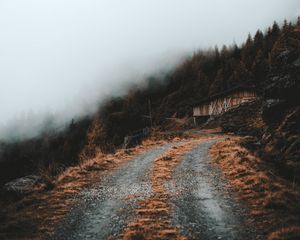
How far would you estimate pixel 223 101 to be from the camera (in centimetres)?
5875

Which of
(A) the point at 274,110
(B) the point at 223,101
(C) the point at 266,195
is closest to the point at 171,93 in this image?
(B) the point at 223,101

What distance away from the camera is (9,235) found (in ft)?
28.5

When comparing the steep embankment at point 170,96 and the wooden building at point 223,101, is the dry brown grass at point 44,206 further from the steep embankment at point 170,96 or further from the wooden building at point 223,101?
the wooden building at point 223,101

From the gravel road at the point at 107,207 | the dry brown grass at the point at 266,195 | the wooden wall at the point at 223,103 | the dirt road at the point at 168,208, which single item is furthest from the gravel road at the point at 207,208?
the wooden wall at the point at 223,103

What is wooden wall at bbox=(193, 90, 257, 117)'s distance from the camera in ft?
182

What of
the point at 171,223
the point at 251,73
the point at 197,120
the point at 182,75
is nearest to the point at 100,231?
the point at 171,223

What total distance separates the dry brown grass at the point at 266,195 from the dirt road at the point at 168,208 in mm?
459

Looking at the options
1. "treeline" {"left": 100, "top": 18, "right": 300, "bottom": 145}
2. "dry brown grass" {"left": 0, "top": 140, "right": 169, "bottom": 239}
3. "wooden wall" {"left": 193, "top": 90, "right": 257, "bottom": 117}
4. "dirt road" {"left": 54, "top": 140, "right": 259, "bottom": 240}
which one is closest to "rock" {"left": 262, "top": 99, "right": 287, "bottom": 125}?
"dirt road" {"left": 54, "top": 140, "right": 259, "bottom": 240}

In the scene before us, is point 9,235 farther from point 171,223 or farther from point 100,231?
point 171,223

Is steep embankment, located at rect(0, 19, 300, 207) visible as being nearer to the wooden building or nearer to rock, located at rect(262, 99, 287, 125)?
rock, located at rect(262, 99, 287, 125)

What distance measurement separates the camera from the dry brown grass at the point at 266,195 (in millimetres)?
8250

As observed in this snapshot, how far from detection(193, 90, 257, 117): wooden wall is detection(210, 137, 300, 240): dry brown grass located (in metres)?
41.0

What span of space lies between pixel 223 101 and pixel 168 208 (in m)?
50.8

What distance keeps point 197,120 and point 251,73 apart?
4421cm
